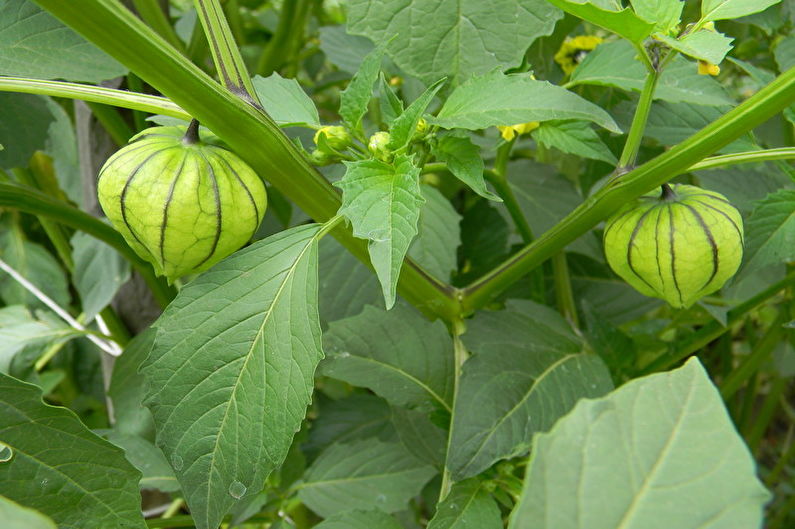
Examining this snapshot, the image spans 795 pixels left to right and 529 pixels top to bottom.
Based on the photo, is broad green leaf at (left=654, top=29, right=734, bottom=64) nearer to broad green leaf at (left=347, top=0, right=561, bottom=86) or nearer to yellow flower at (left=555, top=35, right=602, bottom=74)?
broad green leaf at (left=347, top=0, right=561, bottom=86)

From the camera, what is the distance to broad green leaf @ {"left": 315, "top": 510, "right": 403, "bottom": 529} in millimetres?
592

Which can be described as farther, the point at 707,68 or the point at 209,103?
the point at 707,68

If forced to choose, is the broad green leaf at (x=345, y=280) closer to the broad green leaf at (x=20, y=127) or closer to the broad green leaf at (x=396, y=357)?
the broad green leaf at (x=396, y=357)

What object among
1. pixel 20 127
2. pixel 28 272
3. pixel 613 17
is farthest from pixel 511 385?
pixel 28 272

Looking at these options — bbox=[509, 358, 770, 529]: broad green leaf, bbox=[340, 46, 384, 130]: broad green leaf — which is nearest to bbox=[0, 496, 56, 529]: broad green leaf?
bbox=[509, 358, 770, 529]: broad green leaf

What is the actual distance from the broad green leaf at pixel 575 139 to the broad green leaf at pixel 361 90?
18cm

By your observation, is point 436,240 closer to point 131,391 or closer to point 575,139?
point 575,139

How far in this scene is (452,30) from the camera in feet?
1.85

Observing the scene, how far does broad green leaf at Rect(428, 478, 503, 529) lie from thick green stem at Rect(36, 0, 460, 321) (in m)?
0.19

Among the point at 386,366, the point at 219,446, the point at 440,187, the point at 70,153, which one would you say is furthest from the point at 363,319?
the point at 70,153

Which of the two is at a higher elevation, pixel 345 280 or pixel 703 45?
pixel 703 45

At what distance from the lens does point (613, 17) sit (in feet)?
1.47

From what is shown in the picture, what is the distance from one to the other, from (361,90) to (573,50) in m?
0.45

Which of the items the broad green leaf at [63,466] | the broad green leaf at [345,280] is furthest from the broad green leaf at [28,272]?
the broad green leaf at [63,466]
